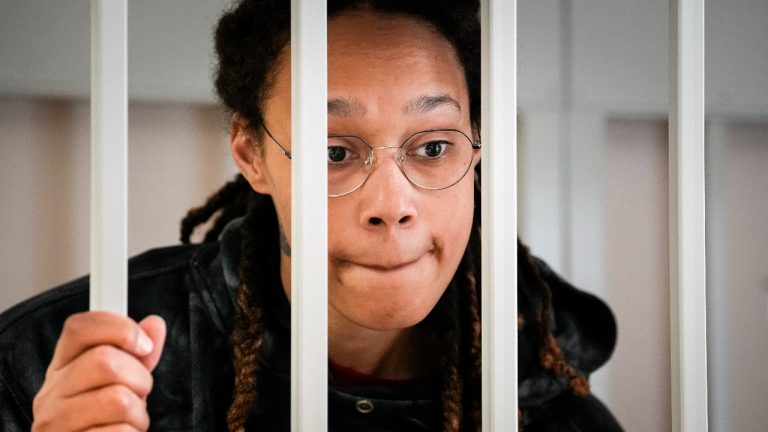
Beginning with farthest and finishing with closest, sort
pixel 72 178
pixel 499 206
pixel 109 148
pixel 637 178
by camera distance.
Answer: pixel 637 178 < pixel 72 178 < pixel 499 206 < pixel 109 148

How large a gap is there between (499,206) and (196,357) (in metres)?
0.51

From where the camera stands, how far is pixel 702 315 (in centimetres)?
75

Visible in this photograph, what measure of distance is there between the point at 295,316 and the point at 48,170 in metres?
0.84

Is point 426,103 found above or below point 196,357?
above

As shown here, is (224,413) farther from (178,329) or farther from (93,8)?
(93,8)

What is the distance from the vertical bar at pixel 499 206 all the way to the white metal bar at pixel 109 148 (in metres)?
0.33

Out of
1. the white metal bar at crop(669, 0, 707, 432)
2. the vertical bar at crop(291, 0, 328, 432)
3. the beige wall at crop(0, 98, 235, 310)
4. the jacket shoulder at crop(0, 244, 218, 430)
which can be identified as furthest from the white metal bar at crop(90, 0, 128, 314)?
the beige wall at crop(0, 98, 235, 310)

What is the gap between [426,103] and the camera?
88cm

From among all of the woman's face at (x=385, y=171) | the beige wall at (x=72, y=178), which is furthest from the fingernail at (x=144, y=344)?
the beige wall at (x=72, y=178)

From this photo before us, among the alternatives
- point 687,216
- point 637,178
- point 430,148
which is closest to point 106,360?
point 430,148

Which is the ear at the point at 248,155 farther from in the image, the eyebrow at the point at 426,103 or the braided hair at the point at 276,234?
the eyebrow at the point at 426,103

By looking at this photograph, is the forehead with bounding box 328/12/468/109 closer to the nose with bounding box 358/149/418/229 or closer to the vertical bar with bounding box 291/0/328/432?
the nose with bounding box 358/149/418/229

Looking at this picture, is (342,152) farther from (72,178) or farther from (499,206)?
(72,178)

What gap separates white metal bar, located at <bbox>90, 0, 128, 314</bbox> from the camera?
1.95 feet
